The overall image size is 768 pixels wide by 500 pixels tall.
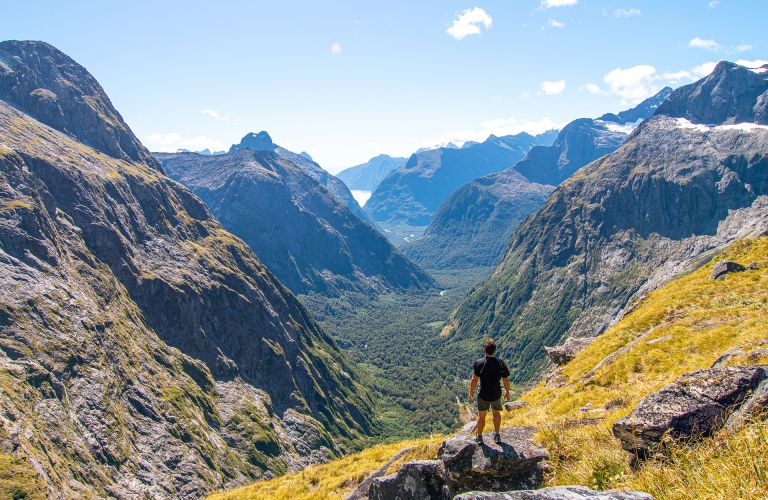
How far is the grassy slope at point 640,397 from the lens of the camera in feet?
40.4

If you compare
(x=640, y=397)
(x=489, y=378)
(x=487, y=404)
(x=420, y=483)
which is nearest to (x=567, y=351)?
(x=640, y=397)

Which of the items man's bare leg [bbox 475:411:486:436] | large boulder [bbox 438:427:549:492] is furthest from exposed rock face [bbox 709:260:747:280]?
man's bare leg [bbox 475:411:486:436]

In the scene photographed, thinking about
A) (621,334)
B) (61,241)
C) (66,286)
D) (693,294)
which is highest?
(61,241)

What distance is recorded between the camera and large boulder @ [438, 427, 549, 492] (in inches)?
744

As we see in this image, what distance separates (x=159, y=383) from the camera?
178 m

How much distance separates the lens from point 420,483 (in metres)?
20.9

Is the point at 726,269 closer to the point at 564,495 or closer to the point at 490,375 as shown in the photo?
the point at 490,375

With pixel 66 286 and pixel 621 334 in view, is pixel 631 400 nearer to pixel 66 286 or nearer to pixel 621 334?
pixel 621 334

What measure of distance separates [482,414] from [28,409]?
143 m

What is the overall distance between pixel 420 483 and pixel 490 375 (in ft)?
20.1

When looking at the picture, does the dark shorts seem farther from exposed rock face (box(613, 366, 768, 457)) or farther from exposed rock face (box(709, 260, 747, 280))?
exposed rock face (box(709, 260, 747, 280))

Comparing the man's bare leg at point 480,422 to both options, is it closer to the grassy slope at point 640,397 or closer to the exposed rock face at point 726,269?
the grassy slope at point 640,397

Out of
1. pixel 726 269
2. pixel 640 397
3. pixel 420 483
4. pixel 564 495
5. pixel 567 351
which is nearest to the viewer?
pixel 564 495

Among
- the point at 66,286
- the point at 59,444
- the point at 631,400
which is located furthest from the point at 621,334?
the point at 66,286
